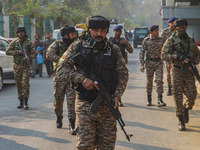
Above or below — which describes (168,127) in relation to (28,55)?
below

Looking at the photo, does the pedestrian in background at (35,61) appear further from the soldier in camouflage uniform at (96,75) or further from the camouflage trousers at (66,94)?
the soldier in camouflage uniform at (96,75)

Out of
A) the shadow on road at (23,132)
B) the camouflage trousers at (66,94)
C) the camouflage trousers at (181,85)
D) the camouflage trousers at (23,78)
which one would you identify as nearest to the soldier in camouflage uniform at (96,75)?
the shadow on road at (23,132)

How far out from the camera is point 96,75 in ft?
14.3

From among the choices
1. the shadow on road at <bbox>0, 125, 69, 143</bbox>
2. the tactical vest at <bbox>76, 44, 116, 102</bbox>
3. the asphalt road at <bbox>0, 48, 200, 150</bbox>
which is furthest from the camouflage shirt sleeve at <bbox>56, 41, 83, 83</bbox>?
the shadow on road at <bbox>0, 125, 69, 143</bbox>

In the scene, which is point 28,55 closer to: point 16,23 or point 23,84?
point 23,84

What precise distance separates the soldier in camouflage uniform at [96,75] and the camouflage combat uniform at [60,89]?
2.26 metres

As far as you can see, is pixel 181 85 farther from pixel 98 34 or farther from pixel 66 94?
pixel 98 34

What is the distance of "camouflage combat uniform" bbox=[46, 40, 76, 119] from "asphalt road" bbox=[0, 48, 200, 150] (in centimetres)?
41

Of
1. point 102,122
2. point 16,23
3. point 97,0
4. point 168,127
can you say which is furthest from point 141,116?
point 97,0

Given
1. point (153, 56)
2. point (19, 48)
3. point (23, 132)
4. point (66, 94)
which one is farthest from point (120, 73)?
point (19, 48)

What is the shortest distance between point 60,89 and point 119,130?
1272 mm

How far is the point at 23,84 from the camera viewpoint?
9.02 metres

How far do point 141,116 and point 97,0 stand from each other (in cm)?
7648

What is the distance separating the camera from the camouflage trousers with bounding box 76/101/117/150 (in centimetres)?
436
